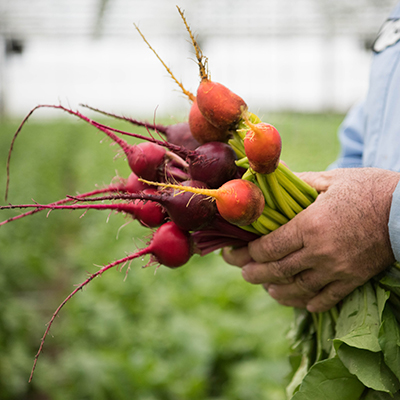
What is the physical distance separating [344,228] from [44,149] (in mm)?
13263

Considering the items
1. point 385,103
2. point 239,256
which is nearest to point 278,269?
point 239,256

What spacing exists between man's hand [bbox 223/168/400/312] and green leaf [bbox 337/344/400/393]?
168mm

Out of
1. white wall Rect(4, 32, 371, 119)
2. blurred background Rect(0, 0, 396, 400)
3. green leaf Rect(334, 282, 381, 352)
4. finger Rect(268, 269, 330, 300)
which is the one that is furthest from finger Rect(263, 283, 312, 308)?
white wall Rect(4, 32, 371, 119)

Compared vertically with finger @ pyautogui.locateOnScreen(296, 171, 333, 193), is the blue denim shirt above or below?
above

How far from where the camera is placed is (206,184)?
46.6 inches

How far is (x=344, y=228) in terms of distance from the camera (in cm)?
111

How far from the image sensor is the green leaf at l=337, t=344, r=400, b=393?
1144mm

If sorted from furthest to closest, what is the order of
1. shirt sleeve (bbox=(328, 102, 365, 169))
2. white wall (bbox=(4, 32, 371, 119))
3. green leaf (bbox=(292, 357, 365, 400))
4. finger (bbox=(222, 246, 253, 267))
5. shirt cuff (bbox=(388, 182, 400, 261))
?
white wall (bbox=(4, 32, 371, 119)), shirt sleeve (bbox=(328, 102, 365, 169)), finger (bbox=(222, 246, 253, 267)), green leaf (bbox=(292, 357, 365, 400)), shirt cuff (bbox=(388, 182, 400, 261))

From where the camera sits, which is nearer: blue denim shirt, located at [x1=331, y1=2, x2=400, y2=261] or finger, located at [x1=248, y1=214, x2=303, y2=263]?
finger, located at [x1=248, y1=214, x2=303, y2=263]

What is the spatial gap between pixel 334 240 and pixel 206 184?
40 centimetres

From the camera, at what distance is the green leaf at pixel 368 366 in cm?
114

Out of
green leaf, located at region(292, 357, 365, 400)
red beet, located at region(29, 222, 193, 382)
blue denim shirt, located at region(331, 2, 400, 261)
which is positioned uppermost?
blue denim shirt, located at region(331, 2, 400, 261)

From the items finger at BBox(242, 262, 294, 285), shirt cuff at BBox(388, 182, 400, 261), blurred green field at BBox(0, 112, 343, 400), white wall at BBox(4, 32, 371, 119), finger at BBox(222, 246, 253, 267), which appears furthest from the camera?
white wall at BBox(4, 32, 371, 119)

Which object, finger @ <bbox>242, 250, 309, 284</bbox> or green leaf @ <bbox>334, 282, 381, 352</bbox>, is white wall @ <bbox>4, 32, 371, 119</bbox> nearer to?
finger @ <bbox>242, 250, 309, 284</bbox>
